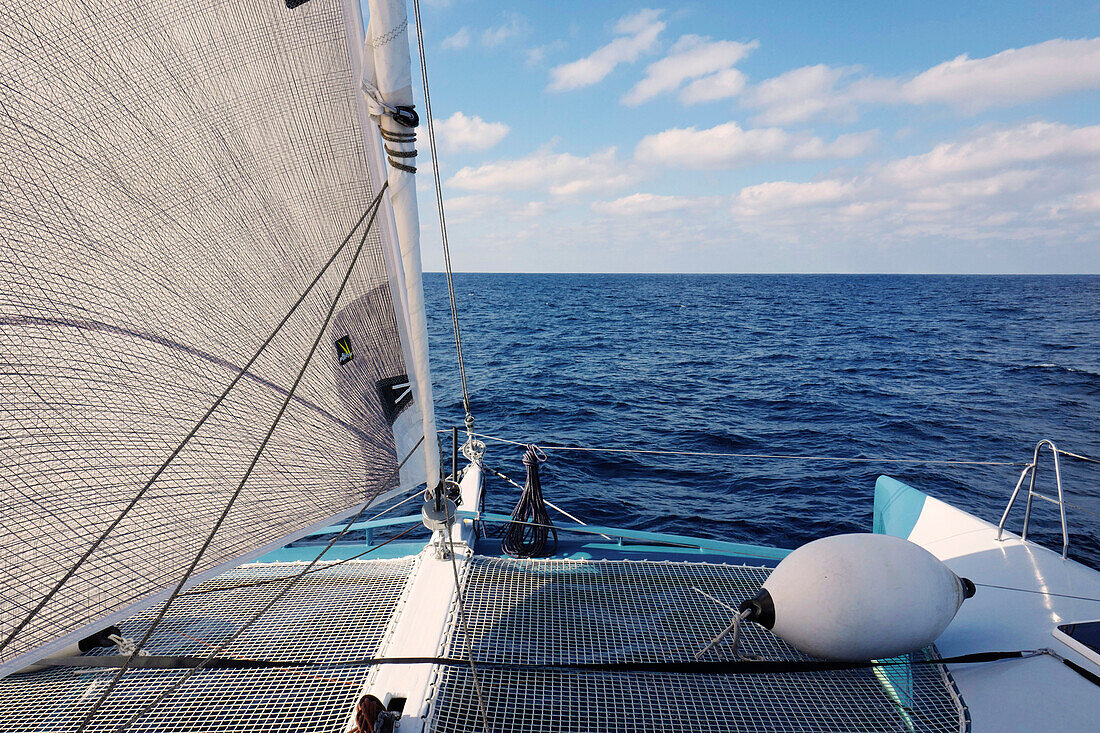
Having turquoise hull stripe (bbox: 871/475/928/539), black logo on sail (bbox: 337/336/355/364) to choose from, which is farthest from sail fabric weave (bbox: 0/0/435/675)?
turquoise hull stripe (bbox: 871/475/928/539)

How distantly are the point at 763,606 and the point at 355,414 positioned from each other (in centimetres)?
240

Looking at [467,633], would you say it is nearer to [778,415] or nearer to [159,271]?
[159,271]

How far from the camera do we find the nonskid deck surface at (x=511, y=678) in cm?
243

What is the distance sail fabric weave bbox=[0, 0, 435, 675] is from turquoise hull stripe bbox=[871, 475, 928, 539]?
444 centimetres

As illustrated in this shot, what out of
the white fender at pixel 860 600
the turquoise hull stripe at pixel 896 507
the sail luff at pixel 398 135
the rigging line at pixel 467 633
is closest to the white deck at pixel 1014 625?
the turquoise hull stripe at pixel 896 507

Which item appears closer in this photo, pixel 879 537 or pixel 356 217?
pixel 356 217

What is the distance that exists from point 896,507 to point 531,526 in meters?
3.18

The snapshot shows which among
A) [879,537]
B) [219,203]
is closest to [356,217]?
[219,203]

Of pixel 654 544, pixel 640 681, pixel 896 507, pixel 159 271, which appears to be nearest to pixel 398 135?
pixel 159 271

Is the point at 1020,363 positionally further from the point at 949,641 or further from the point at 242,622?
the point at 242,622

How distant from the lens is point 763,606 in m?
2.88

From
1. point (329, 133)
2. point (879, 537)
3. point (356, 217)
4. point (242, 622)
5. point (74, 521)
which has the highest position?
point (329, 133)

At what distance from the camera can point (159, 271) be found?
91.4 inches

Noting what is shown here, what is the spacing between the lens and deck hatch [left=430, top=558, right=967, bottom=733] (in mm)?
2447
